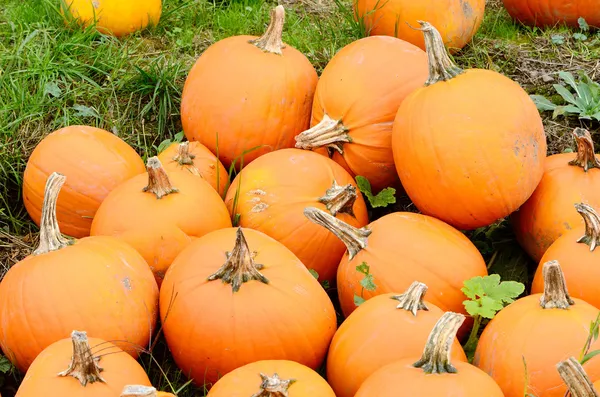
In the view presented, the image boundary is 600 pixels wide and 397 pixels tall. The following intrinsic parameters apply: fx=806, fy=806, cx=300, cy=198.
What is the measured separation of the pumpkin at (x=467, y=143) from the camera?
314 cm

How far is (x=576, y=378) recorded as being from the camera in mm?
2016

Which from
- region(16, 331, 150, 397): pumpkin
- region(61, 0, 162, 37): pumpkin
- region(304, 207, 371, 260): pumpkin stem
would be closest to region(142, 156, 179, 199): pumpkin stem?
region(304, 207, 371, 260): pumpkin stem

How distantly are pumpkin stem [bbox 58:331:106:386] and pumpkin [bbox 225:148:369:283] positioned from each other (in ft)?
3.81

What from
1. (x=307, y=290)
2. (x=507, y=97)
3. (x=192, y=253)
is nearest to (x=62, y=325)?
(x=192, y=253)

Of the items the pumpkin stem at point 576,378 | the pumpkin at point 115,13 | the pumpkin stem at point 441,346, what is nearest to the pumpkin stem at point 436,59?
the pumpkin stem at point 441,346

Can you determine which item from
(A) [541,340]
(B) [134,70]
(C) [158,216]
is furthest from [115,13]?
(A) [541,340]

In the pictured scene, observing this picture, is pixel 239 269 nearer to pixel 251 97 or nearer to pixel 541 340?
pixel 541 340

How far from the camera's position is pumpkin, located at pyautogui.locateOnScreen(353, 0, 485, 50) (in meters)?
4.43

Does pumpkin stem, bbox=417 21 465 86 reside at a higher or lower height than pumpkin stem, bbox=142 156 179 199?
higher

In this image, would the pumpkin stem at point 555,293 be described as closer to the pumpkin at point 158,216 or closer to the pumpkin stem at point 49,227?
the pumpkin at point 158,216

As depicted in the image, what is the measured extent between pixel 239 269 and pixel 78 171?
1.26 m

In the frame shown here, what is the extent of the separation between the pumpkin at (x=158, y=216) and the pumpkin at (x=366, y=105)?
611mm

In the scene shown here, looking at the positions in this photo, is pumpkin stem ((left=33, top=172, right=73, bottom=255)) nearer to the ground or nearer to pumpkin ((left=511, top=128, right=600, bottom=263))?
the ground

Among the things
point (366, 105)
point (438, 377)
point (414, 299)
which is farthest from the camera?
point (366, 105)
